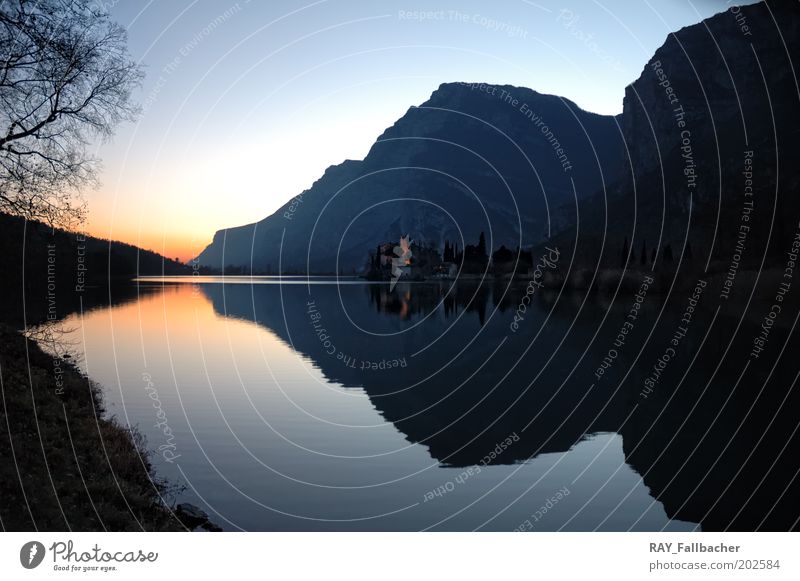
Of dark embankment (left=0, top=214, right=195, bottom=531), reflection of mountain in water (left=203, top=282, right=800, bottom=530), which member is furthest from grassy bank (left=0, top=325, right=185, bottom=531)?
reflection of mountain in water (left=203, top=282, right=800, bottom=530)

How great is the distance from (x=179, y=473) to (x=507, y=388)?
2545 centimetres

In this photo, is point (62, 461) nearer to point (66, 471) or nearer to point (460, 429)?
point (66, 471)

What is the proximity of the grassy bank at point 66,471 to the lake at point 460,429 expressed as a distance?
4.80ft

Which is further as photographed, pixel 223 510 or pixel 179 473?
pixel 179 473

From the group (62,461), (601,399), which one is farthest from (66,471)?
(601,399)

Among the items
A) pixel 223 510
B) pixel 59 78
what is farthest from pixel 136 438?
pixel 59 78

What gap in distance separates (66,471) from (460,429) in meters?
19.4

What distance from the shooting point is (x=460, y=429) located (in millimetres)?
32156

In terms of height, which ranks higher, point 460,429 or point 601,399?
point 601,399

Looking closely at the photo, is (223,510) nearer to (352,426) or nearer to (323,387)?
(352,426)

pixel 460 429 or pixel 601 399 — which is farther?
pixel 601 399

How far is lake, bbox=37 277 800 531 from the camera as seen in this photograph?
19.8m
